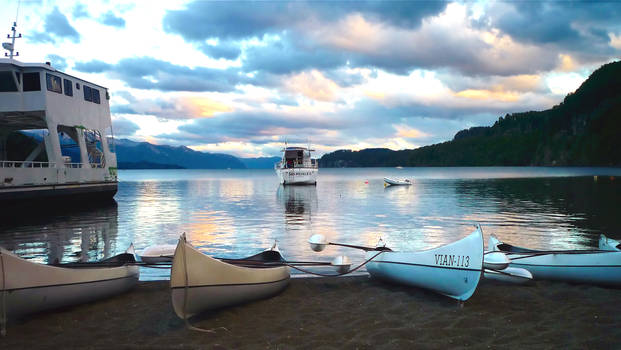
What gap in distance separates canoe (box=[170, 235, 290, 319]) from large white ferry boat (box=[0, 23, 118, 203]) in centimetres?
2062

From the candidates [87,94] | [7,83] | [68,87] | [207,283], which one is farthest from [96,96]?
[207,283]

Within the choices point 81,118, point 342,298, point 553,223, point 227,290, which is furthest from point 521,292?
point 81,118

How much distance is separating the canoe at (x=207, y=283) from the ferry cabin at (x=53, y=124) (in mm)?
20548

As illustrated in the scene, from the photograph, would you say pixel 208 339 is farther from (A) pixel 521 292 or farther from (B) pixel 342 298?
(A) pixel 521 292

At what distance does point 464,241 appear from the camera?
8.12 meters

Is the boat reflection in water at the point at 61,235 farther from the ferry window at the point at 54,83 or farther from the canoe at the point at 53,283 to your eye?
the ferry window at the point at 54,83

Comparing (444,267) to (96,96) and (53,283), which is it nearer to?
(53,283)

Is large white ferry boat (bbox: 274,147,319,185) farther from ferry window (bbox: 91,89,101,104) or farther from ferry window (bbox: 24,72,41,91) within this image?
ferry window (bbox: 24,72,41,91)

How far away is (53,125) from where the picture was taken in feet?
93.4

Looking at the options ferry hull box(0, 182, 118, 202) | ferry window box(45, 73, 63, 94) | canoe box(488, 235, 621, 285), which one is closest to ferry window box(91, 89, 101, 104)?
ferry window box(45, 73, 63, 94)

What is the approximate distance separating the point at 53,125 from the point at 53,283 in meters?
24.7

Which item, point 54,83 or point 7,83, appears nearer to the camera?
point 7,83

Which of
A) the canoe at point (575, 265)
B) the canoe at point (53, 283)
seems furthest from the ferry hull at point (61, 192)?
the canoe at point (575, 265)

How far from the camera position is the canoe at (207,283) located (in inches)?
275
